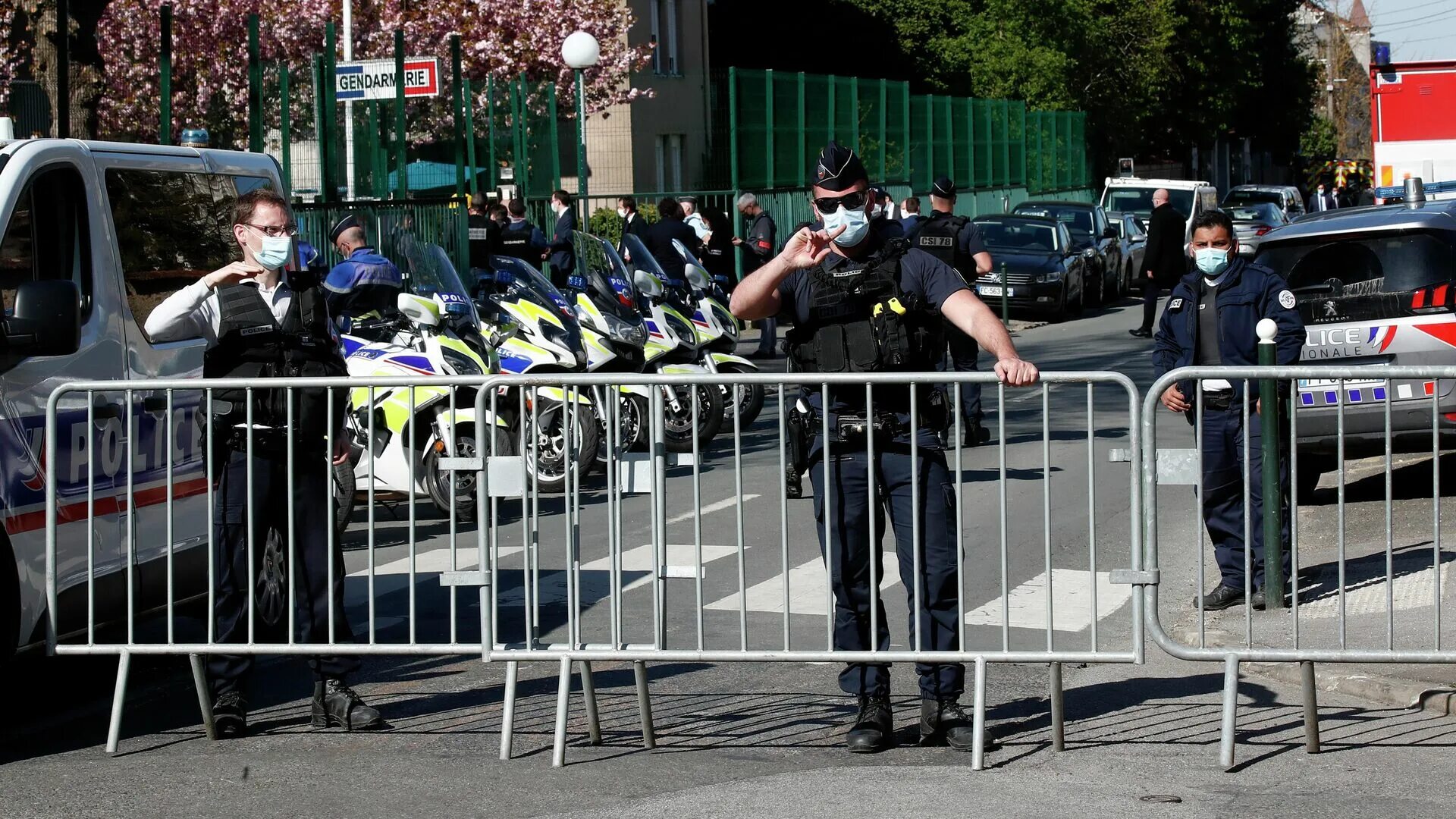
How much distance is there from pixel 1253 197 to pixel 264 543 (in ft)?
121

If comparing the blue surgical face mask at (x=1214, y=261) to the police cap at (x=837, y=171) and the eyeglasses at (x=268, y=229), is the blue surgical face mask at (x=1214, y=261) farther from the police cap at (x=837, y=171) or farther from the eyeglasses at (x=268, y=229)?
the eyeglasses at (x=268, y=229)

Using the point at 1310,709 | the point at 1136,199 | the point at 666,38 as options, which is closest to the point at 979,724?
the point at 1310,709

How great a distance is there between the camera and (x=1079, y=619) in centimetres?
779

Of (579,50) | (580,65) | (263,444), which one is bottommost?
(263,444)

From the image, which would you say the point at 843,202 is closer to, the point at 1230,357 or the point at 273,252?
the point at 273,252

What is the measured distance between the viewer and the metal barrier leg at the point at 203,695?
6082 mm

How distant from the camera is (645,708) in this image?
5961 millimetres

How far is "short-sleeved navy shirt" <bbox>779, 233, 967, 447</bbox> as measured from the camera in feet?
19.3

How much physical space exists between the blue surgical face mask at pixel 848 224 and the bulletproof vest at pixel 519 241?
14265 mm

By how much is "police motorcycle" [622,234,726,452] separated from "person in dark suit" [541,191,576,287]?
13.5ft

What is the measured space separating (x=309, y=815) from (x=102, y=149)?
2.79 m

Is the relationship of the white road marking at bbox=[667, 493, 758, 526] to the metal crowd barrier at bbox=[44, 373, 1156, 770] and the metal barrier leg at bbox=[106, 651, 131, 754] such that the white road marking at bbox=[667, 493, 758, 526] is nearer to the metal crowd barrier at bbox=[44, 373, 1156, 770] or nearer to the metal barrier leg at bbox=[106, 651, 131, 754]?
the metal crowd barrier at bbox=[44, 373, 1156, 770]

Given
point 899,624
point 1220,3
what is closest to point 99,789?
point 899,624

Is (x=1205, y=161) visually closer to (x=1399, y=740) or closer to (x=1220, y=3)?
(x=1220, y=3)
